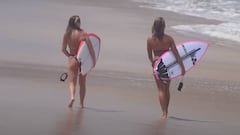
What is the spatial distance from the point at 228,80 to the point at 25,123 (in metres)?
5.66

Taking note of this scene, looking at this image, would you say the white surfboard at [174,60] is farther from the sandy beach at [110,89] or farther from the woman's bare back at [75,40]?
the woman's bare back at [75,40]

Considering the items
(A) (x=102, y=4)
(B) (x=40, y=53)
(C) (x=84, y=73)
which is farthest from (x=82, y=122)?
(A) (x=102, y=4)

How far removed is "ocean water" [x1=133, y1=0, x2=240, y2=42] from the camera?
2009 centimetres

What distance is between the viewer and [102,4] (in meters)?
28.7

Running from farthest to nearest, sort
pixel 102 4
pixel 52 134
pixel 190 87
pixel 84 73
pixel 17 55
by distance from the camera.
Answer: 1. pixel 102 4
2. pixel 17 55
3. pixel 190 87
4. pixel 84 73
5. pixel 52 134

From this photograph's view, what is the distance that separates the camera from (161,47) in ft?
28.9

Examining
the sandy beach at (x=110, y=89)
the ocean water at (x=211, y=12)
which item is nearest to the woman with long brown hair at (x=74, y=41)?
the sandy beach at (x=110, y=89)

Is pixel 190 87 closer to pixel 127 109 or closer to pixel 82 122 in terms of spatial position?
pixel 127 109

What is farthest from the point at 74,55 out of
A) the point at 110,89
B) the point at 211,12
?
the point at 211,12

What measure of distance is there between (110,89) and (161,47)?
2.16m

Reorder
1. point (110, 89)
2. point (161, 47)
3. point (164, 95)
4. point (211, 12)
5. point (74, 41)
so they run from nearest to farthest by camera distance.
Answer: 1. point (161, 47)
2. point (164, 95)
3. point (74, 41)
4. point (110, 89)
5. point (211, 12)

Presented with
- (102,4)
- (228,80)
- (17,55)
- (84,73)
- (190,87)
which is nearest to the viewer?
(84,73)

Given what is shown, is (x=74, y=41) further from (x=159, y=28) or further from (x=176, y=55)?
(x=176, y=55)

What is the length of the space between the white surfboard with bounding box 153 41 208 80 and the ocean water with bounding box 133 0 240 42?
9.49 metres
